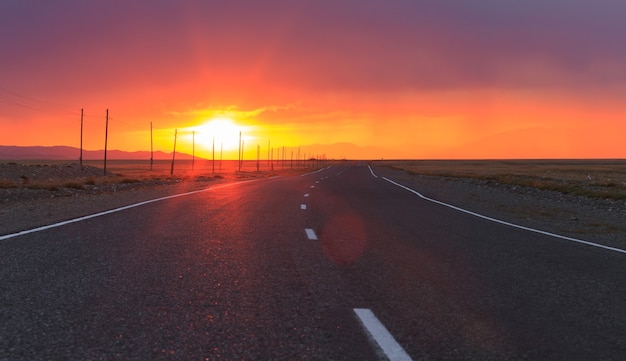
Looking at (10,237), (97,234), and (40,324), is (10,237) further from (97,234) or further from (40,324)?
(40,324)

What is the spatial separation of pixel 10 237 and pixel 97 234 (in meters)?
1.46

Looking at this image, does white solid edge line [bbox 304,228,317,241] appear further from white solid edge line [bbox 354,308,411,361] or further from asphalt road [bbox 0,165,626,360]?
white solid edge line [bbox 354,308,411,361]

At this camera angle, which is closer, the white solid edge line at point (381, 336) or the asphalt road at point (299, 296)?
the white solid edge line at point (381, 336)

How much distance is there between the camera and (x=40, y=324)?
15.7 feet

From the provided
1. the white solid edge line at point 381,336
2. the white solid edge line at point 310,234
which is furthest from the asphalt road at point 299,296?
the white solid edge line at point 310,234

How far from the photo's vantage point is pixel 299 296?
19.6 ft

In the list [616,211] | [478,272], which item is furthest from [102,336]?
[616,211]

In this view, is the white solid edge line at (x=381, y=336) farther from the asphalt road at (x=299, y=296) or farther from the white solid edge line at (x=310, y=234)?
the white solid edge line at (x=310, y=234)

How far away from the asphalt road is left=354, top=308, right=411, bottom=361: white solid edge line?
5 cm

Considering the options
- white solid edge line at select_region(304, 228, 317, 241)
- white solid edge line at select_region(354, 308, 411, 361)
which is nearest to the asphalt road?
white solid edge line at select_region(354, 308, 411, 361)

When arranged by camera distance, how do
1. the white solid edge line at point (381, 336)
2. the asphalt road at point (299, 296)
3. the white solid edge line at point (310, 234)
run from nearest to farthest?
the white solid edge line at point (381, 336)
the asphalt road at point (299, 296)
the white solid edge line at point (310, 234)

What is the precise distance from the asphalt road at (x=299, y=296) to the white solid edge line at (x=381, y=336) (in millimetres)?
46

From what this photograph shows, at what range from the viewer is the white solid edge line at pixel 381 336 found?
415 cm

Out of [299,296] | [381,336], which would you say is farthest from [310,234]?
[381,336]
